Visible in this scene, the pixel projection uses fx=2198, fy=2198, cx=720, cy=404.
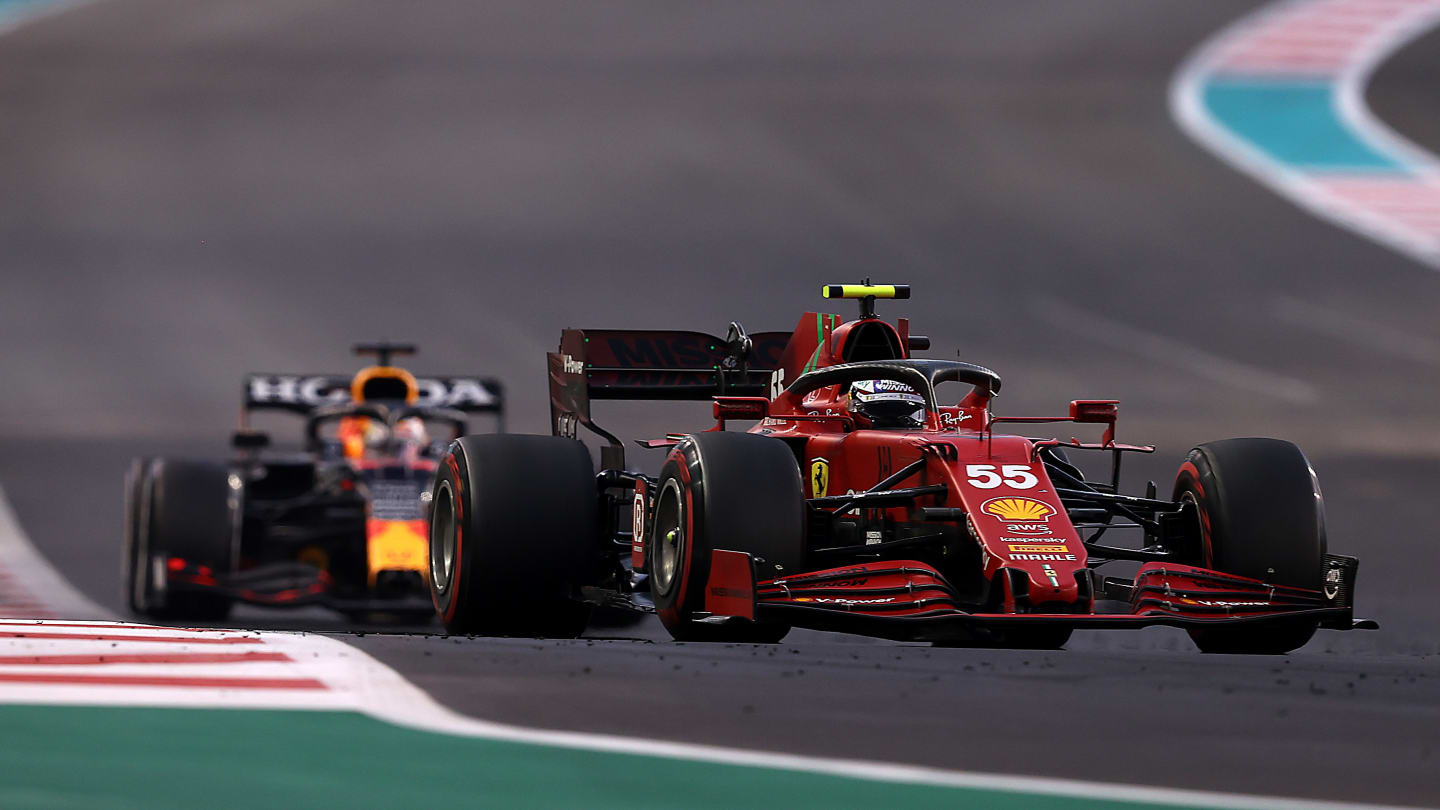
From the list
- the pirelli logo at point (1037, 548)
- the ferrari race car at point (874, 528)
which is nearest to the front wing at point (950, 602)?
the ferrari race car at point (874, 528)

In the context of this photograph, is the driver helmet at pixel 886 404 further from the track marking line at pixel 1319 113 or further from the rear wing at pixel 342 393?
the track marking line at pixel 1319 113

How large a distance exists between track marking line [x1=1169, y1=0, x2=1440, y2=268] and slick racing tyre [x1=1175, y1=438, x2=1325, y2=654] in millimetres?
25309

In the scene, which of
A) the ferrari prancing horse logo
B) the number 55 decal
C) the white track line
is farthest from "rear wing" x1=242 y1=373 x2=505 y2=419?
the number 55 decal

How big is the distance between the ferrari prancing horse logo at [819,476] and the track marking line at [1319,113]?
2562 cm

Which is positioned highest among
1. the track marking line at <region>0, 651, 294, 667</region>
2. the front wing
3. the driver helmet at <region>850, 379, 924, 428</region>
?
the driver helmet at <region>850, 379, 924, 428</region>

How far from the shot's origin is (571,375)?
12.9m

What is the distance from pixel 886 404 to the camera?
1105 cm

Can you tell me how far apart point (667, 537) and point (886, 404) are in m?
1.44

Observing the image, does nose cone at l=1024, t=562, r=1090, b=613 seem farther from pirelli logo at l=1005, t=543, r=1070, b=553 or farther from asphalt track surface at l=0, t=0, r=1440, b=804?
asphalt track surface at l=0, t=0, r=1440, b=804

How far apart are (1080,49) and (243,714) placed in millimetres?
41533

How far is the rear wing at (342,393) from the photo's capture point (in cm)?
1973

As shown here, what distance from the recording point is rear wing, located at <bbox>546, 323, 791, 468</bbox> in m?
12.9

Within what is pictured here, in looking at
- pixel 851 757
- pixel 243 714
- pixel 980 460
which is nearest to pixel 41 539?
pixel 980 460

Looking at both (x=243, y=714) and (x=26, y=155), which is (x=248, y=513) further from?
(x=26, y=155)
